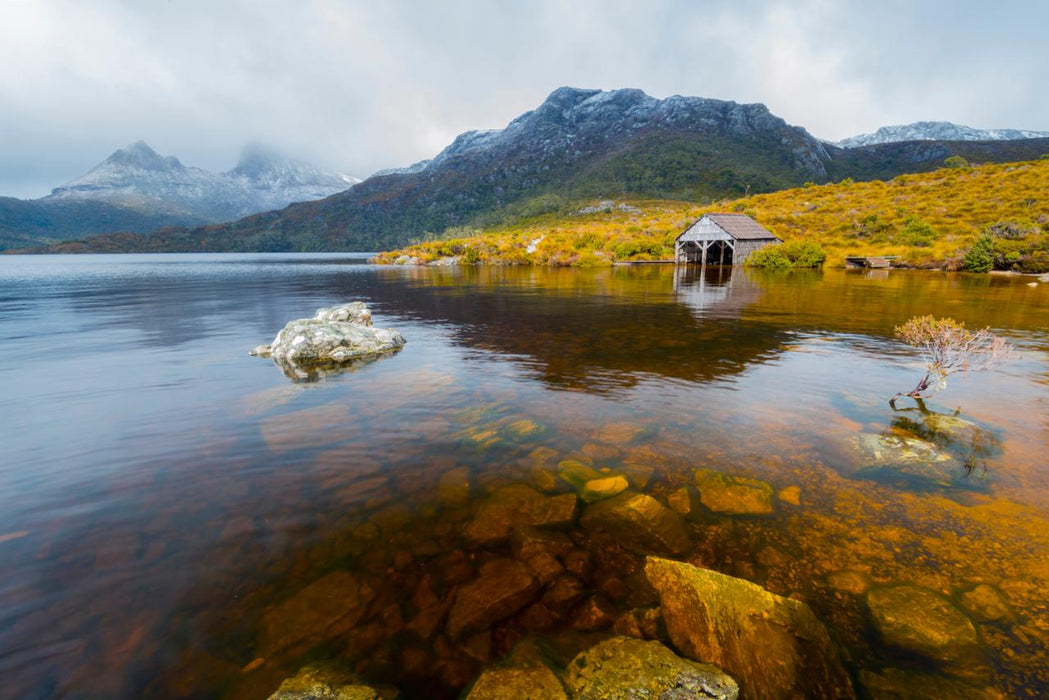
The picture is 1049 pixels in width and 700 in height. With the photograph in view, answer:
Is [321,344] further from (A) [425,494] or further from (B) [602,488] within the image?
(B) [602,488]

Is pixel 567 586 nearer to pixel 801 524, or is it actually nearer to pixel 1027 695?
pixel 801 524

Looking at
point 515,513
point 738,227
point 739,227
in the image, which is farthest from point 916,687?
point 739,227

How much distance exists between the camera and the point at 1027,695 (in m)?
4.30

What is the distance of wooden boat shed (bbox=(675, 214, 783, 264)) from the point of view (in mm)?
72375

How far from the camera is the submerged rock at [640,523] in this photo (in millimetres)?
6770

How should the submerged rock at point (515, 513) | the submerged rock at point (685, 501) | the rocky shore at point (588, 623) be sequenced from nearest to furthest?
the rocky shore at point (588, 623), the submerged rock at point (515, 513), the submerged rock at point (685, 501)

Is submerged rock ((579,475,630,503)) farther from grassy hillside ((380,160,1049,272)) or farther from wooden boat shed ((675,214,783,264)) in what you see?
grassy hillside ((380,160,1049,272))

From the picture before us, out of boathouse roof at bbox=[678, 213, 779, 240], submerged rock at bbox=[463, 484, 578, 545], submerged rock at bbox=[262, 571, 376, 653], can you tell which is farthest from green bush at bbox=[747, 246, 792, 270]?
submerged rock at bbox=[262, 571, 376, 653]

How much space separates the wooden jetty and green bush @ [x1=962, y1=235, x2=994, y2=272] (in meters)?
8.06

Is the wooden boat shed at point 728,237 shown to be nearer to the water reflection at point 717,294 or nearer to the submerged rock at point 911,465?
the water reflection at point 717,294

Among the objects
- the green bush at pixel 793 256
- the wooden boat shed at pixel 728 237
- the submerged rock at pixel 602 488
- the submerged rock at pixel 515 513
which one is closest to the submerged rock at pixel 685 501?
the submerged rock at pixel 602 488

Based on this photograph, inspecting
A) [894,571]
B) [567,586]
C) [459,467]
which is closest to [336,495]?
[459,467]

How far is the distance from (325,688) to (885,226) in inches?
3911

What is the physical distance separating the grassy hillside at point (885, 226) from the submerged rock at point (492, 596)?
7670 cm
